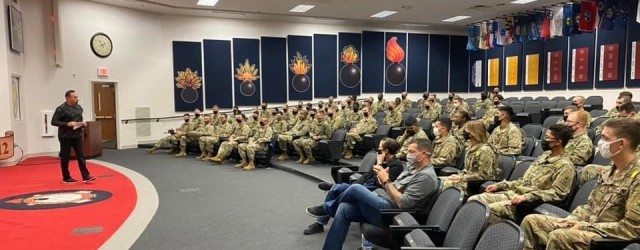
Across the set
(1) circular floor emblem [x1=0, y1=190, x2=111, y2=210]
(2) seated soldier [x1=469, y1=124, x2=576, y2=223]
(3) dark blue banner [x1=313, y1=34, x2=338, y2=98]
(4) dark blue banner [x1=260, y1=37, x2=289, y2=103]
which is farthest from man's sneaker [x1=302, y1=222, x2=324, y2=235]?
(3) dark blue banner [x1=313, y1=34, x2=338, y2=98]

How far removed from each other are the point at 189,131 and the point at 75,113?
4.51m

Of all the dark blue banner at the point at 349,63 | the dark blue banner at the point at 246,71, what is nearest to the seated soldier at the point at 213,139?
the dark blue banner at the point at 246,71

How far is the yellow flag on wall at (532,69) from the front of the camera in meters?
13.3

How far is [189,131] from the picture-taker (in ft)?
37.1

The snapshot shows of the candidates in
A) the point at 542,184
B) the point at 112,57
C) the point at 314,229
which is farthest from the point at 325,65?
the point at 542,184

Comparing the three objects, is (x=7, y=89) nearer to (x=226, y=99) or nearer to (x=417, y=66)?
(x=226, y=99)

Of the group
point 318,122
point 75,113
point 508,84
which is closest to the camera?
point 75,113

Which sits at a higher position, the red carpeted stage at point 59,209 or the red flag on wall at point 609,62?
the red flag on wall at point 609,62

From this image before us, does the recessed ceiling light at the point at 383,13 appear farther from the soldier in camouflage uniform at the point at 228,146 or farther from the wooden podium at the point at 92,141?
the wooden podium at the point at 92,141

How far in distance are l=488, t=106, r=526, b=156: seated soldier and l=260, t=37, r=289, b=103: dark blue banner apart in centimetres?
977

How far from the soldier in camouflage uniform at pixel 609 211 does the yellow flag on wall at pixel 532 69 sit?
11798 millimetres

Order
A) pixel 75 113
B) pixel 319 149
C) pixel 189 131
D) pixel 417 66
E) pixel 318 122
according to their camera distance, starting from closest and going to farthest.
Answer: pixel 75 113
pixel 319 149
pixel 318 122
pixel 189 131
pixel 417 66

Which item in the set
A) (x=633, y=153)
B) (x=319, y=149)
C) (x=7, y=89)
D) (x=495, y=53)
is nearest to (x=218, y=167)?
(x=319, y=149)

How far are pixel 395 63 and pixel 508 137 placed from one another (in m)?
10.8
